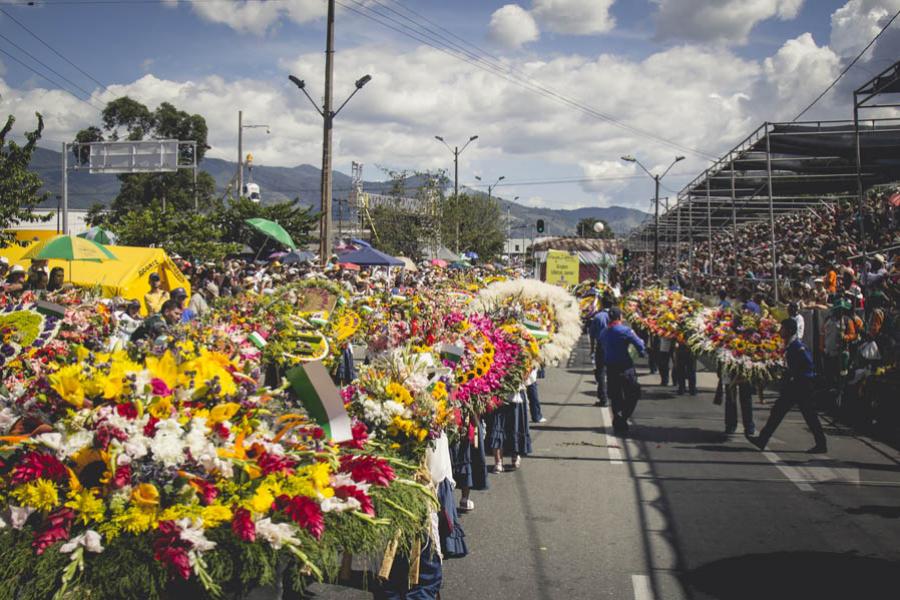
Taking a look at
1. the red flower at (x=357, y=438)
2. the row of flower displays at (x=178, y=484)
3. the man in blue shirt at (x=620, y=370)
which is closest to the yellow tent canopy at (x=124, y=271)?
the man in blue shirt at (x=620, y=370)

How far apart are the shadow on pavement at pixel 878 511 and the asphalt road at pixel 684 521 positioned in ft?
0.06

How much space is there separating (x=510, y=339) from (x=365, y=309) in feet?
13.2

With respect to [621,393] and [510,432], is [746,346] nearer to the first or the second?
[621,393]

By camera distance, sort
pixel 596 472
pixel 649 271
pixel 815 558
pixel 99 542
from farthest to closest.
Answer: pixel 649 271
pixel 596 472
pixel 815 558
pixel 99 542

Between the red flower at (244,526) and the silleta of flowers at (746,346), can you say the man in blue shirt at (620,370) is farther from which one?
the red flower at (244,526)

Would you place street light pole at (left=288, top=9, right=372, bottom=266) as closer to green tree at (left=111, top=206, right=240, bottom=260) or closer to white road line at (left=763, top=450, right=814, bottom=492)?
green tree at (left=111, top=206, right=240, bottom=260)

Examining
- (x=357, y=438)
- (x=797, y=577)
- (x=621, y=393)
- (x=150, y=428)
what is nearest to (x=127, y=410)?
(x=150, y=428)

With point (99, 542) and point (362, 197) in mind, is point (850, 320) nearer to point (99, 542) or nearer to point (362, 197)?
point (99, 542)

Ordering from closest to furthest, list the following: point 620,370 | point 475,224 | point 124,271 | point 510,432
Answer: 1. point 510,432
2. point 620,370
3. point 124,271
4. point 475,224

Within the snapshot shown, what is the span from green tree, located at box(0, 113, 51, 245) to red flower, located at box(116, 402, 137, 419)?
1493 centimetres

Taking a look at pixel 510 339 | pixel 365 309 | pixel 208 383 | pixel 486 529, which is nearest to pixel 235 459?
pixel 208 383

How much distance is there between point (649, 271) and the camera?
6081cm

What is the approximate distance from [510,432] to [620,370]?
9.99 ft

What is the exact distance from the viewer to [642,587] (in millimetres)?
5988
